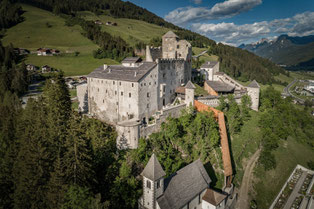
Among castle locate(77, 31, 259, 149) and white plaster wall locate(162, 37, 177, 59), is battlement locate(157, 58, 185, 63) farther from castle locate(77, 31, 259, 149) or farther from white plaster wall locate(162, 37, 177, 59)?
white plaster wall locate(162, 37, 177, 59)

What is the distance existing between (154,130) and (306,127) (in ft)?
179

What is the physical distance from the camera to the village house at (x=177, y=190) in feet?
77.6

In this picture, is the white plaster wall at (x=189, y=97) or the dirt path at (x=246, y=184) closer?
the dirt path at (x=246, y=184)

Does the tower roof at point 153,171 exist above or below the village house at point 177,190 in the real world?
above

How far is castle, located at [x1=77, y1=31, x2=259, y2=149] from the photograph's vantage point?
37.5m

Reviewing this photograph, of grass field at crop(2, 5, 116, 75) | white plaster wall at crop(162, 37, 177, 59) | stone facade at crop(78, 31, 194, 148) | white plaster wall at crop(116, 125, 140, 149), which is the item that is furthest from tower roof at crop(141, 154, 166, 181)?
grass field at crop(2, 5, 116, 75)

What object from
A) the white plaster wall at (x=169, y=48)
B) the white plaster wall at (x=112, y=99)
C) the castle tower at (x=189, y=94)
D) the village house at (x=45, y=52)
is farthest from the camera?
the village house at (x=45, y=52)

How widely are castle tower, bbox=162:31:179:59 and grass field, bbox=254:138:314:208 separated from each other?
3440cm

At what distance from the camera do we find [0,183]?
95.2 feet

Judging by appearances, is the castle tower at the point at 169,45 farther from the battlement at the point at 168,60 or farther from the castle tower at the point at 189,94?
the castle tower at the point at 189,94

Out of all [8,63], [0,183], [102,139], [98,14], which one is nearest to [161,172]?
[102,139]

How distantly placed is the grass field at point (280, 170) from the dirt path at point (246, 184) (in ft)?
3.89

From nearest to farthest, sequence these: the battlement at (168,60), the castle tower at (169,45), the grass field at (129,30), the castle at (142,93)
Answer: the castle at (142,93) → the battlement at (168,60) → the castle tower at (169,45) → the grass field at (129,30)

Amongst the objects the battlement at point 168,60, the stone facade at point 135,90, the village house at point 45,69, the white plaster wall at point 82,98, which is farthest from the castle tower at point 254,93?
the village house at point 45,69
